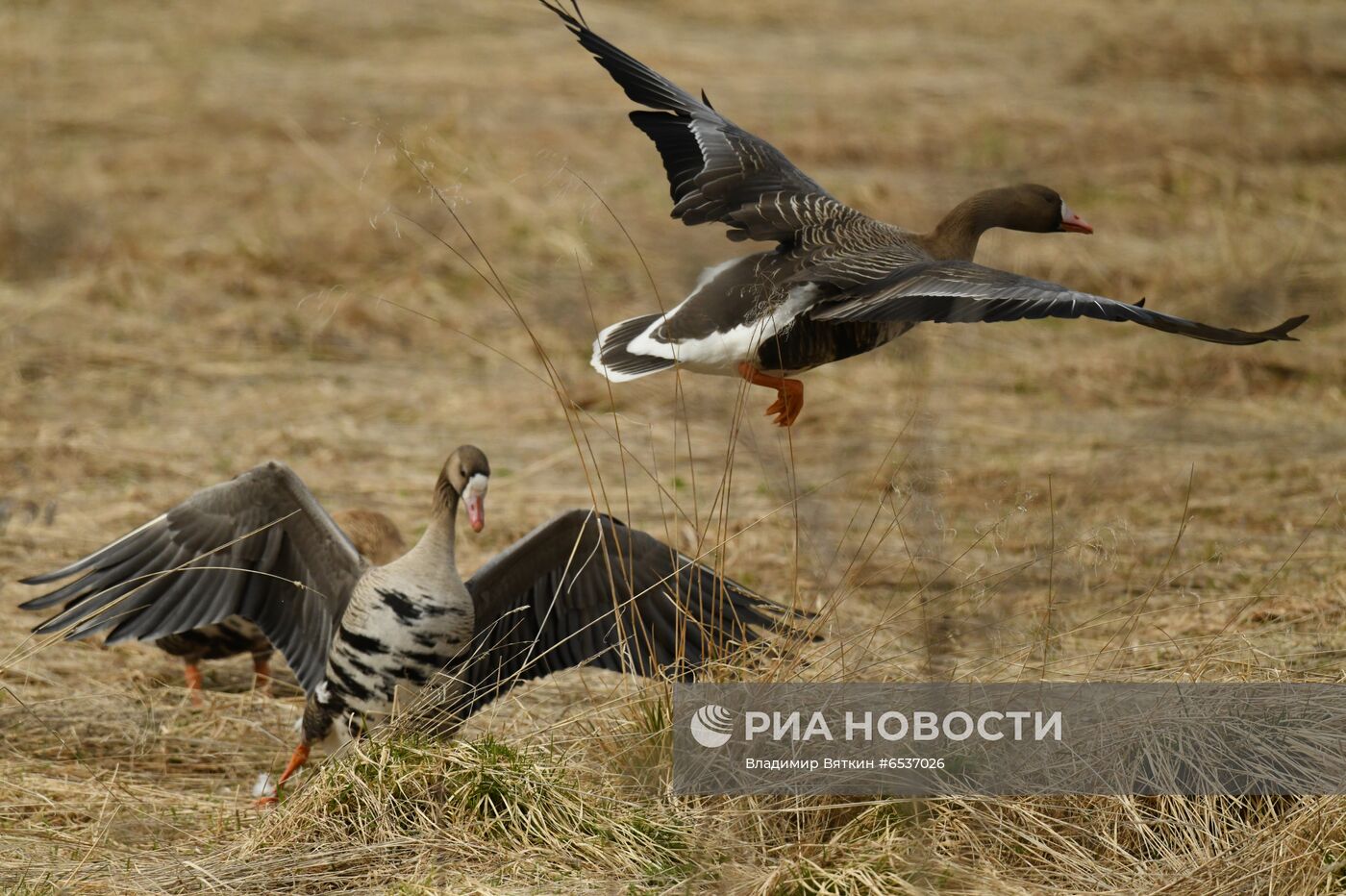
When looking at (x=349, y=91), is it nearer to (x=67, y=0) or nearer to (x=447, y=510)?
(x=67, y=0)

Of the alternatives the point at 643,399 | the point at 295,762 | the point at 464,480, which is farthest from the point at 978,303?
the point at 643,399

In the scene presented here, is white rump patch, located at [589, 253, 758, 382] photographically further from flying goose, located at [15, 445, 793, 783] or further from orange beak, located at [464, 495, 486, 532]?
orange beak, located at [464, 495, 486, 532]

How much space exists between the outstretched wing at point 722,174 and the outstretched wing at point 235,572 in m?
1.72

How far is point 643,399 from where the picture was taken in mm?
9664

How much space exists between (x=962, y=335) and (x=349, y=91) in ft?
25.4

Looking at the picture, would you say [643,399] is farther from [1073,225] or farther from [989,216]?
[989,216]

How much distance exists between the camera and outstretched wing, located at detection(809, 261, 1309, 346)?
12.7 ft

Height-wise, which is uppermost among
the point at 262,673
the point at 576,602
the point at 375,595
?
the point at 375,595

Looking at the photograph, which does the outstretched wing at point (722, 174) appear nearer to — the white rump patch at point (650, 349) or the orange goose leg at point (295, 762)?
the white rump patch at point (650, 349)

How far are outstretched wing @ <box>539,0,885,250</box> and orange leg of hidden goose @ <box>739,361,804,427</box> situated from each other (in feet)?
1.46

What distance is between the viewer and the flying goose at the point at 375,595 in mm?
5172

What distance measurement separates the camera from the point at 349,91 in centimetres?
1561

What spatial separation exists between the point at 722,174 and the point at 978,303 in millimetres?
1527

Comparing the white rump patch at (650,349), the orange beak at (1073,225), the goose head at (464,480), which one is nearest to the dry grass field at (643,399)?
the white rump patch at (650,349)
